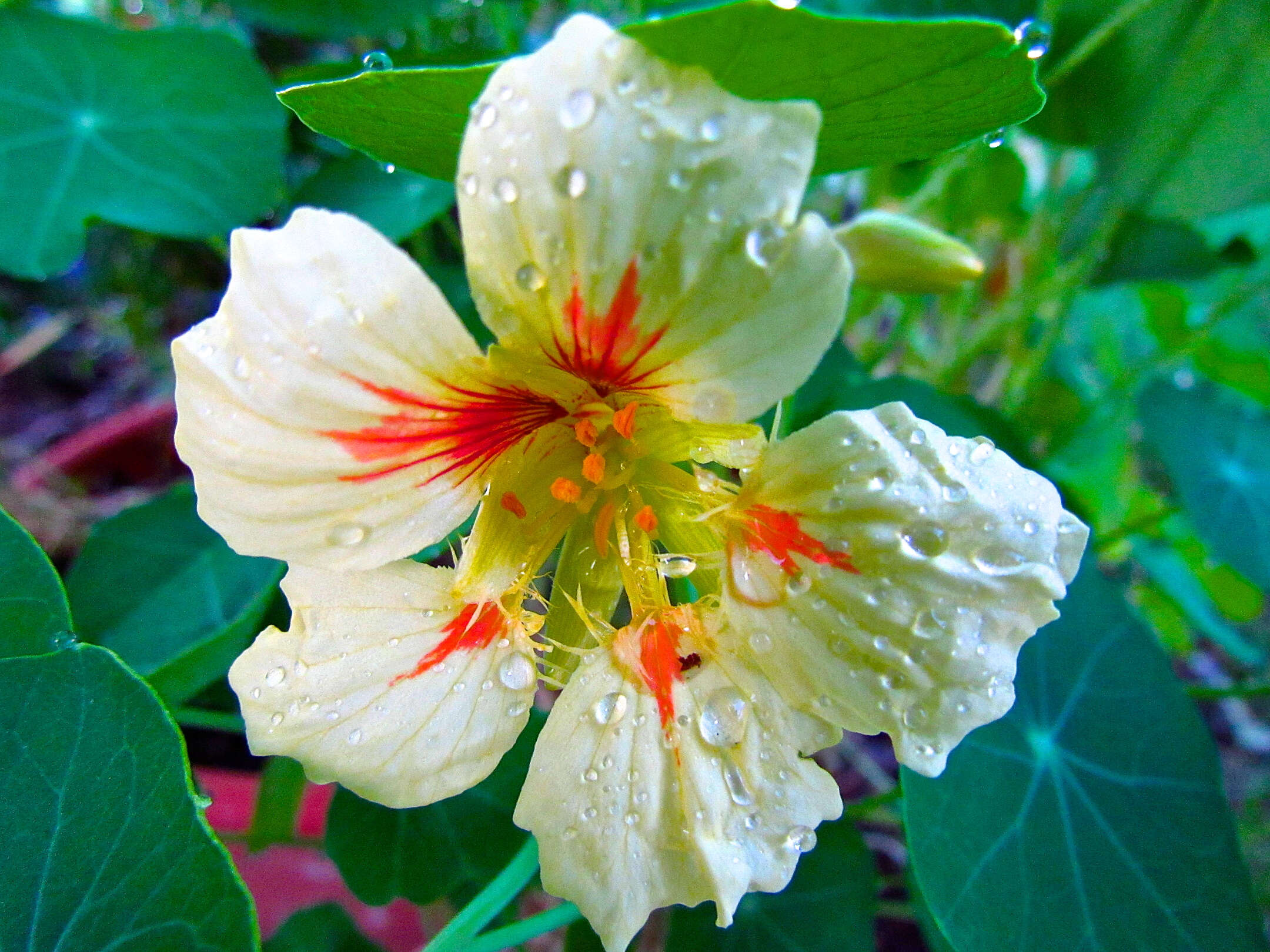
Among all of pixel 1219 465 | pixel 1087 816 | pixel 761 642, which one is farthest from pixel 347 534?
pixel 1219 465

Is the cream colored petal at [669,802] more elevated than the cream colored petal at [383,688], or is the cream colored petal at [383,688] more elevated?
the cream colored petal at [383,688]

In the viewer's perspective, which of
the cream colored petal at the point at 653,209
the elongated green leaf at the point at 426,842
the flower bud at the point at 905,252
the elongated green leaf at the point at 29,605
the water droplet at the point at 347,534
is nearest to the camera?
the cream colored petal at the point at 653,209

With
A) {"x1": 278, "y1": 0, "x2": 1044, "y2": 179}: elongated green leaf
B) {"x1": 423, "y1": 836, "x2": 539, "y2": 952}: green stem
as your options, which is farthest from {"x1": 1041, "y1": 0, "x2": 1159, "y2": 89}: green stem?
{"x1": 423, "y1": 836, "x2": 539, "y2": 952}: green stem

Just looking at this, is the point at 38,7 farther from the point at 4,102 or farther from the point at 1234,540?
the point at 1234,540

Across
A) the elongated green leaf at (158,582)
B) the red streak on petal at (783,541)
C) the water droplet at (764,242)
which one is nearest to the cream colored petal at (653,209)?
the water droplet at (764,242)

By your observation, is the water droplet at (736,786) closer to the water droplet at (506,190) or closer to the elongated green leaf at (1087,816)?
the elongated green leaf at (1087,816)

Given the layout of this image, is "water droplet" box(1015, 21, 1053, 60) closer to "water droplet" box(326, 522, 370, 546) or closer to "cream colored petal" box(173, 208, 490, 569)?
"cream colored petal" box(173, 208, 490, 569)

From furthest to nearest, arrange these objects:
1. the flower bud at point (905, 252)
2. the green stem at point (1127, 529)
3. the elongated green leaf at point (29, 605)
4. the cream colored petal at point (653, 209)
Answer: the green stem at point (1127, 529), the flower bud at point (905, 252), the elongated green leaf at point (29, 605), the cream colored petal at point (653, 209)

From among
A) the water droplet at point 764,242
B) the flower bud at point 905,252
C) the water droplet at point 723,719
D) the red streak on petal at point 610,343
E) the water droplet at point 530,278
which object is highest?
the water droplet at point 764,242
